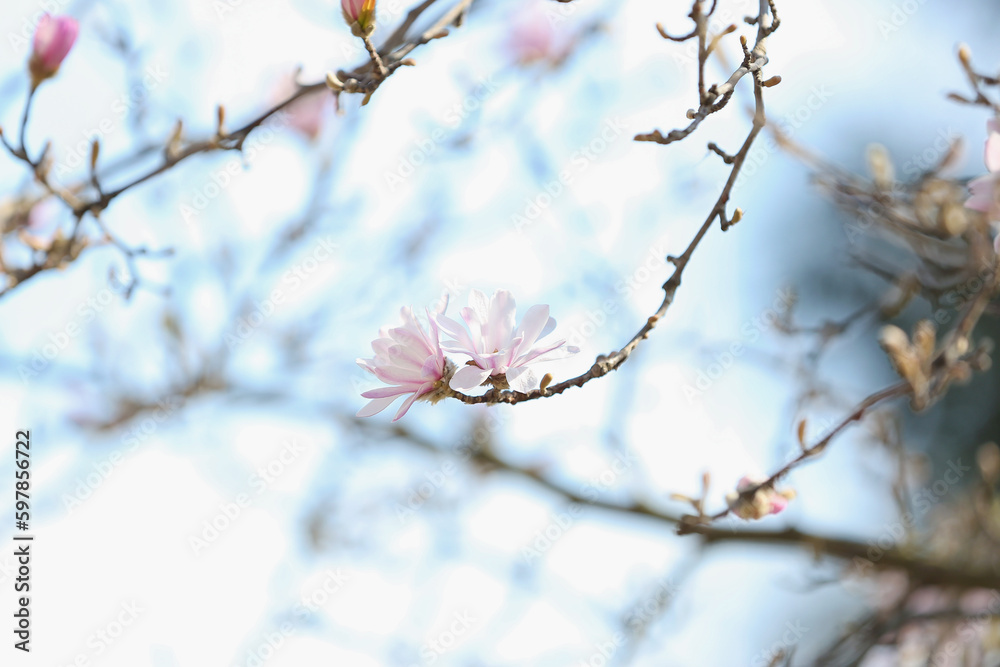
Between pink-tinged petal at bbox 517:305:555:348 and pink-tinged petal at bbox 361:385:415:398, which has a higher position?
pink-tinged petal at bbox 517:305:555:348

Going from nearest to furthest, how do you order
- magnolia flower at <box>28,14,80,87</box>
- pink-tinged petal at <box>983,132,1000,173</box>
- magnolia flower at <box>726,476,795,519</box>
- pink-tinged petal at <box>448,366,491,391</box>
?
pink-tinged petal at <box>448,366,491,391</box>
pink-tinged petal at <box>983,132,1000,173</box>
magnolia flower at <box>726,476,795,519</box>
magnolia flower at <box>28,14,80,87</box>

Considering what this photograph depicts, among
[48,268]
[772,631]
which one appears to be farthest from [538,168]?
[772,631]

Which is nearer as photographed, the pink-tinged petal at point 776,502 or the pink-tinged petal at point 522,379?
the pink-tinged petal at point 522,379

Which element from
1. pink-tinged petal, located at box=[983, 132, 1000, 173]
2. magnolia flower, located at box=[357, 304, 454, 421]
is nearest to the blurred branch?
magnolia flower, located at box=[357, 304, 454, 421]

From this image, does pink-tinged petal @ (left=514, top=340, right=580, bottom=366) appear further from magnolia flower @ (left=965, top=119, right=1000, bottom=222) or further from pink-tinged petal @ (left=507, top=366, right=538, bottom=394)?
magnolia flower @ (left=965, top=119, right=1000, bottom=222)

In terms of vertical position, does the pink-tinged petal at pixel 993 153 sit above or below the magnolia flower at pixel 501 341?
above

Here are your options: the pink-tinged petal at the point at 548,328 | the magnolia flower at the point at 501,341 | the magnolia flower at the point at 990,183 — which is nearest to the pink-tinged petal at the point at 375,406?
the magnolia flower at the point at 501,341

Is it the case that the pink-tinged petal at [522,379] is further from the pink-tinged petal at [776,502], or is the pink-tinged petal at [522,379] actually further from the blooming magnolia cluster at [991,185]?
the blooming magnolia cluster at [991,185]
